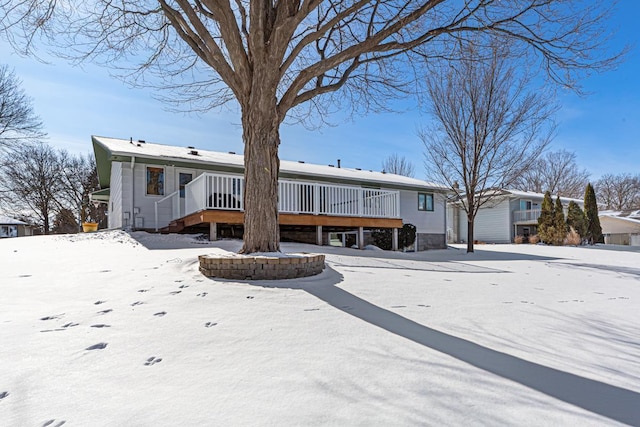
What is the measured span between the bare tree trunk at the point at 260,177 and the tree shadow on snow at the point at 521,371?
2.01 metres

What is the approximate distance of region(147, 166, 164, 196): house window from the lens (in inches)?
428

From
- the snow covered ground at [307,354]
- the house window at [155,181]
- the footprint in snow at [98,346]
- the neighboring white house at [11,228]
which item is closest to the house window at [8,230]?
the neighboring white house at [11,228]

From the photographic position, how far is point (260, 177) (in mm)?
4980

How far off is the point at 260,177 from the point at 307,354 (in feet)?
10.7

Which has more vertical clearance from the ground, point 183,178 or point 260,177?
point 183,178

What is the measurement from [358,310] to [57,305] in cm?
283

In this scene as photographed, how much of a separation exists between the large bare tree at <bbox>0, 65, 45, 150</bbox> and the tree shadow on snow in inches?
876

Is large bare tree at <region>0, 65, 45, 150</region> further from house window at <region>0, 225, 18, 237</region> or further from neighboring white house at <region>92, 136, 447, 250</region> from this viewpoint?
house window at <region>0, 225, 18, 237</region>

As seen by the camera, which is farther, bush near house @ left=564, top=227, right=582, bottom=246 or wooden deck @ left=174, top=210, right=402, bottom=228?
bush near house @ left=564, top=227, right=582, bottom=246

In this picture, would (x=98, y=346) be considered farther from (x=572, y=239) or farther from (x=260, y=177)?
(x=572, y=239)

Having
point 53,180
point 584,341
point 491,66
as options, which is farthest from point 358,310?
point 53,180

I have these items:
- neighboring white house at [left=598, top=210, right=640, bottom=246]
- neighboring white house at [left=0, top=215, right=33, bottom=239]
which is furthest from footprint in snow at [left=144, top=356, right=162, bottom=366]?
neighboring white house at [left=0, top=215, right=33, bottom=239]

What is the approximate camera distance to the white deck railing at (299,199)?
331 inches

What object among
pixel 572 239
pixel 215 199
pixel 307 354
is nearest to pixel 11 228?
pixel 215 199
